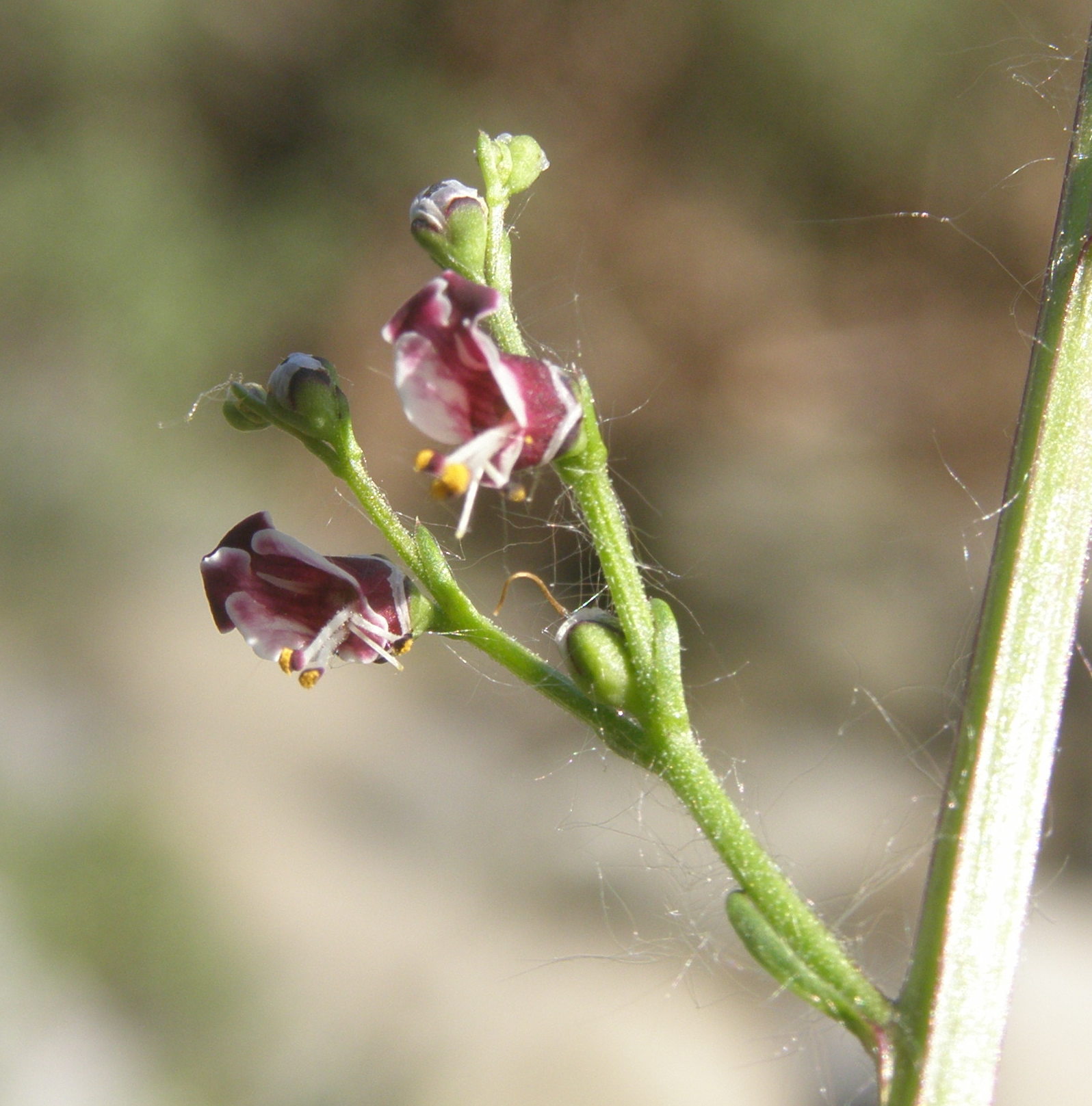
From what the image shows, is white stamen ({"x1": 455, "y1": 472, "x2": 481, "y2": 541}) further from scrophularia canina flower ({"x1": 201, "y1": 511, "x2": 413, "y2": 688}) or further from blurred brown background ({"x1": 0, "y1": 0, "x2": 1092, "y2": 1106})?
blurred brown background ({"x1": 0, "y1": 0, "x2": 1092, "y2": 1106})

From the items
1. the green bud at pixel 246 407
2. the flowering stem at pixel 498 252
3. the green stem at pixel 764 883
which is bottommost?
the green stem at pixel 764 883

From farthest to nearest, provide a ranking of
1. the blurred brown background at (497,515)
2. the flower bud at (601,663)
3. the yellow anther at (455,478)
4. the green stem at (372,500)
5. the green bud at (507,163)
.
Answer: the blurred brown background at (497,515) < the green bud at (507,163) < the green stem at (372,500) < the flower bud at (601,663) < the yellow anther at (455,478)

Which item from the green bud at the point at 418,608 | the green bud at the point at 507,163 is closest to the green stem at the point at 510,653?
the green bud at the point at 418,608

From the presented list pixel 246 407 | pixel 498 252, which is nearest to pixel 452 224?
pixel 498 252

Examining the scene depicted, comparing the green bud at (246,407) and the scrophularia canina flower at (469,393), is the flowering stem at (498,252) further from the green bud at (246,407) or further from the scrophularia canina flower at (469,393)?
the green bud at (246,407)

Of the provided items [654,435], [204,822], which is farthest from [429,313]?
[654,435]

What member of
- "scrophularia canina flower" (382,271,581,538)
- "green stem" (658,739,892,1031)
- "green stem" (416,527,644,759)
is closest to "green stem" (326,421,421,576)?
"green stem" (416,527,644,759)

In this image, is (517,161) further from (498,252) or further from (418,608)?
(418,608)

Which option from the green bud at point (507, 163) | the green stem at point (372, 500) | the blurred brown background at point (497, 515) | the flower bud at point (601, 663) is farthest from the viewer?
the blurred brown background at point (497, 515)
